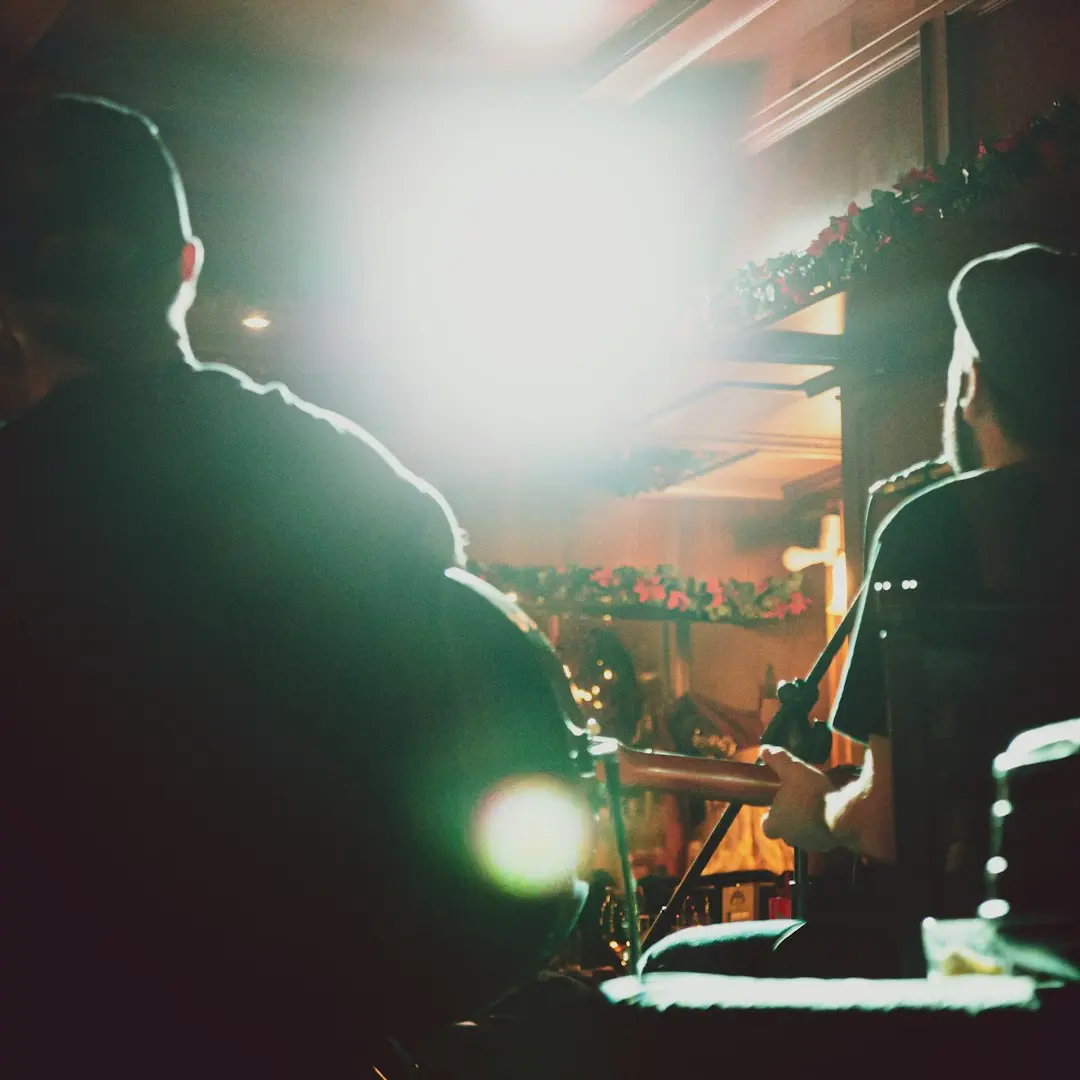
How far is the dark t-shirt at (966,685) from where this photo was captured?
1191 mm

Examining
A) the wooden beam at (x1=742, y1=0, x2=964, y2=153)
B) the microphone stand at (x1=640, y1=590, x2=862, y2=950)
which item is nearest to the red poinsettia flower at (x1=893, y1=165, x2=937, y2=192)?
the wooden beam at (x1=742, y1=0, x2=964, y2=153)

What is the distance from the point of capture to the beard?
1.56m

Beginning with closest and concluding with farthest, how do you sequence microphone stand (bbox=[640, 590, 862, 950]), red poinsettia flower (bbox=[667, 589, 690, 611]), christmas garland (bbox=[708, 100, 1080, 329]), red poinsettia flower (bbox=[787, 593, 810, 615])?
microphone stand (bbox=[640, 590, 862, 950])
christmas garland (bbox=[708, 100, 1080, 329])
red poinsettia flower (bbox=[667, 589, 690, 611])
red poinsettia flower (bbox=[787, 593, 810, 615])

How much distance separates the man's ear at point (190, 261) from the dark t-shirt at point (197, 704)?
0.13m

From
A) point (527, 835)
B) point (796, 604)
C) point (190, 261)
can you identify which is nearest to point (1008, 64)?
point (796, 604)

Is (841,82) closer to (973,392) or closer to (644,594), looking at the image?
→ (644,594)

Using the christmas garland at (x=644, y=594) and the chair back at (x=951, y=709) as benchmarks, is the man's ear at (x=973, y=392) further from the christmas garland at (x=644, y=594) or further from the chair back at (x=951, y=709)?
the christmas garland at (x=644, y=594)

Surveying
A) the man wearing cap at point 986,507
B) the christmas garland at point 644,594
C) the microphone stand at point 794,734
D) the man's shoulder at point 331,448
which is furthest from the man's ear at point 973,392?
the christmas garland at point 644,594

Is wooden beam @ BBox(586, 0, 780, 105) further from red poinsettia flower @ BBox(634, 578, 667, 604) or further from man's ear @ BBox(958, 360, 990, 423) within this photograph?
man's ear @ BBox(958, 360, 990, 423)

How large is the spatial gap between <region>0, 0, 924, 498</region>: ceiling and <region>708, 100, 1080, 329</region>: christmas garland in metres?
0.20

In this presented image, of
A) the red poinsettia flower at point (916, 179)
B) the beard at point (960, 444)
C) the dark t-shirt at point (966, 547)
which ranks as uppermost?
the red poinsettia flower at point (916, 179)

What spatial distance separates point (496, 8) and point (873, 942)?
394 centimetres

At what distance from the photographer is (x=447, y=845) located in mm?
877

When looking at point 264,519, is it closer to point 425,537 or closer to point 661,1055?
point 425,537
